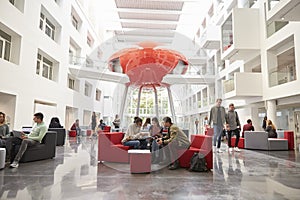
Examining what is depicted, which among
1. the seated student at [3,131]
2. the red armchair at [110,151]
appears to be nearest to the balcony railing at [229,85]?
the red armchair at [110,151]

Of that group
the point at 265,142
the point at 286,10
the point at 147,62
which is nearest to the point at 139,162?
the point at 147,62

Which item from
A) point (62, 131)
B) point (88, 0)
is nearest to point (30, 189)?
point (62, 131)

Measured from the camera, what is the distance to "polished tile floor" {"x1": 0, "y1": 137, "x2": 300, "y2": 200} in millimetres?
2561

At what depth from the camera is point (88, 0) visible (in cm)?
1761

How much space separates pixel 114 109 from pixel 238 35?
8.14 m

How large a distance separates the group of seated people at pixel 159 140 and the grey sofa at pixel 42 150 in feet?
5.68

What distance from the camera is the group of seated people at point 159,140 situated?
161 inches

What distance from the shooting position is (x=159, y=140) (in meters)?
4.21

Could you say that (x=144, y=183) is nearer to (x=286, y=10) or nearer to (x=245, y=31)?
(x=286, y=10)

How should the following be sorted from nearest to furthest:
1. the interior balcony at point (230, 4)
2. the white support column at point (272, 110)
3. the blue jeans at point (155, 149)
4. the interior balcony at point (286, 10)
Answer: the blue jeans at point (155, 149) → the interior balcony at point (286, 10) → the white support column at point (272, 110) → the interior balcony at point (230, 4)

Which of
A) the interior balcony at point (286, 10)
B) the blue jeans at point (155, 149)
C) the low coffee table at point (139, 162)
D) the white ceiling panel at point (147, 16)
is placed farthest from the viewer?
the white ceiling panel at point (147, 16)

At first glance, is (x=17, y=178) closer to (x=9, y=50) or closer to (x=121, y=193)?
(x=121, y=193)

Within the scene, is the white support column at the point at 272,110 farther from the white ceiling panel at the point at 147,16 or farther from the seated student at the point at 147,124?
the white ceiling panel at the point at 147,16

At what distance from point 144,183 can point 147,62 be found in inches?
73.2
